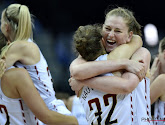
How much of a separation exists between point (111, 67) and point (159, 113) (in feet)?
4.43

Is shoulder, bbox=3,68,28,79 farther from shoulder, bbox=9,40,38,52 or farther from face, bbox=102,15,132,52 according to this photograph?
face, bbox=102,15,132,52

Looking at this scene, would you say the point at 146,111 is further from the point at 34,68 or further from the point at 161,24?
the point at 161,24

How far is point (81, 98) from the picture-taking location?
283cm

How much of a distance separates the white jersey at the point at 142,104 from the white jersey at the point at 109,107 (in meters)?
0.06

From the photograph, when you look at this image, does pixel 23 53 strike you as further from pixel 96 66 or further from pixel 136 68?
pixel 136 68

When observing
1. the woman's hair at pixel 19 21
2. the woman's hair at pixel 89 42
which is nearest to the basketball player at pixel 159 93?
the woman's hair at pixel 89 42

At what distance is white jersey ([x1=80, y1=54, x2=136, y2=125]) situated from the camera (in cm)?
260

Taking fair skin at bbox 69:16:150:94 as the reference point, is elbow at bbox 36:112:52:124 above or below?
below

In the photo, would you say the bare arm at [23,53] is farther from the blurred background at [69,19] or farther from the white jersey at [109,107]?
the blurred background at [69,19]

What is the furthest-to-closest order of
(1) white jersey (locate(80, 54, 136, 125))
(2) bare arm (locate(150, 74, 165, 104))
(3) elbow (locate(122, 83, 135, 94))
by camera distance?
(2) bare arm (locate(150, 74, 165, 104))
(1) white jersey (locate(80, 54, 136, 125))
(3) elbow (locate(122, 83, 135, 94))

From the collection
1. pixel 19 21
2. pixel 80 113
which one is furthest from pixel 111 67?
pixel 19 21

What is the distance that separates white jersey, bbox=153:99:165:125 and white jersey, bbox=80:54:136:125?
103 centimetres

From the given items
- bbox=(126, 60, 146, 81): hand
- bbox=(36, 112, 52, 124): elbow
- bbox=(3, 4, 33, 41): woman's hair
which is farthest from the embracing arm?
bbox=(3, 4, 33, 41): woman's hair

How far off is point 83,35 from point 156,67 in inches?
64.1
